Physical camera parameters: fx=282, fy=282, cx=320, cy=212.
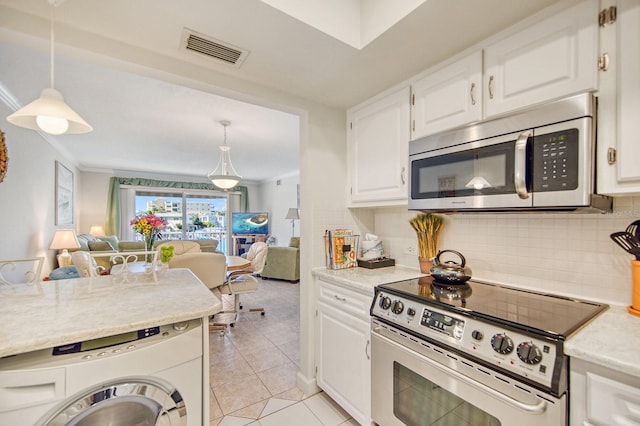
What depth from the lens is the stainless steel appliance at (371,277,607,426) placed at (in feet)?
3.04

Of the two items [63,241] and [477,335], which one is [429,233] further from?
[63,241]

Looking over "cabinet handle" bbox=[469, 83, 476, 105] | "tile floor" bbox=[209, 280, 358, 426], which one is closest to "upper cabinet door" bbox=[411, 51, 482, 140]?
"cabinet handle" bbox=[469, 83, 476, 105]

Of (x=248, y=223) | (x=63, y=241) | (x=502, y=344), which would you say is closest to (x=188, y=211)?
(x=248, y=223)

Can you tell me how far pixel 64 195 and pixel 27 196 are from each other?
76.8 inches

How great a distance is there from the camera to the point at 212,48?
4.97 ft

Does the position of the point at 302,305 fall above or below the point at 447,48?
below

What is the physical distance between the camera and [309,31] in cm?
138

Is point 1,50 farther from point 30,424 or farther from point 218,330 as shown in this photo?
point 218,330

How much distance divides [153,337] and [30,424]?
39cm

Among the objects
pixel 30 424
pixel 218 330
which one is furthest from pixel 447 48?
pixel 218 330

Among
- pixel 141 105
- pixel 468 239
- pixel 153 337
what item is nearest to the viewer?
pixel 153 337

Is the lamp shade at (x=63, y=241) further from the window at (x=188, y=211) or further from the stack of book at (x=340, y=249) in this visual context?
the stack of book at (x=340, y=249)

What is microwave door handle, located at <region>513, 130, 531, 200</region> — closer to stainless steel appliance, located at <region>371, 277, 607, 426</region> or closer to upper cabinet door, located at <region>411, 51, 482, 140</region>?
upper cabinet door, located at <region>411, 51, 482, 140</region>

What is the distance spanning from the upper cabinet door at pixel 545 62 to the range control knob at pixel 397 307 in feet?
3.37
